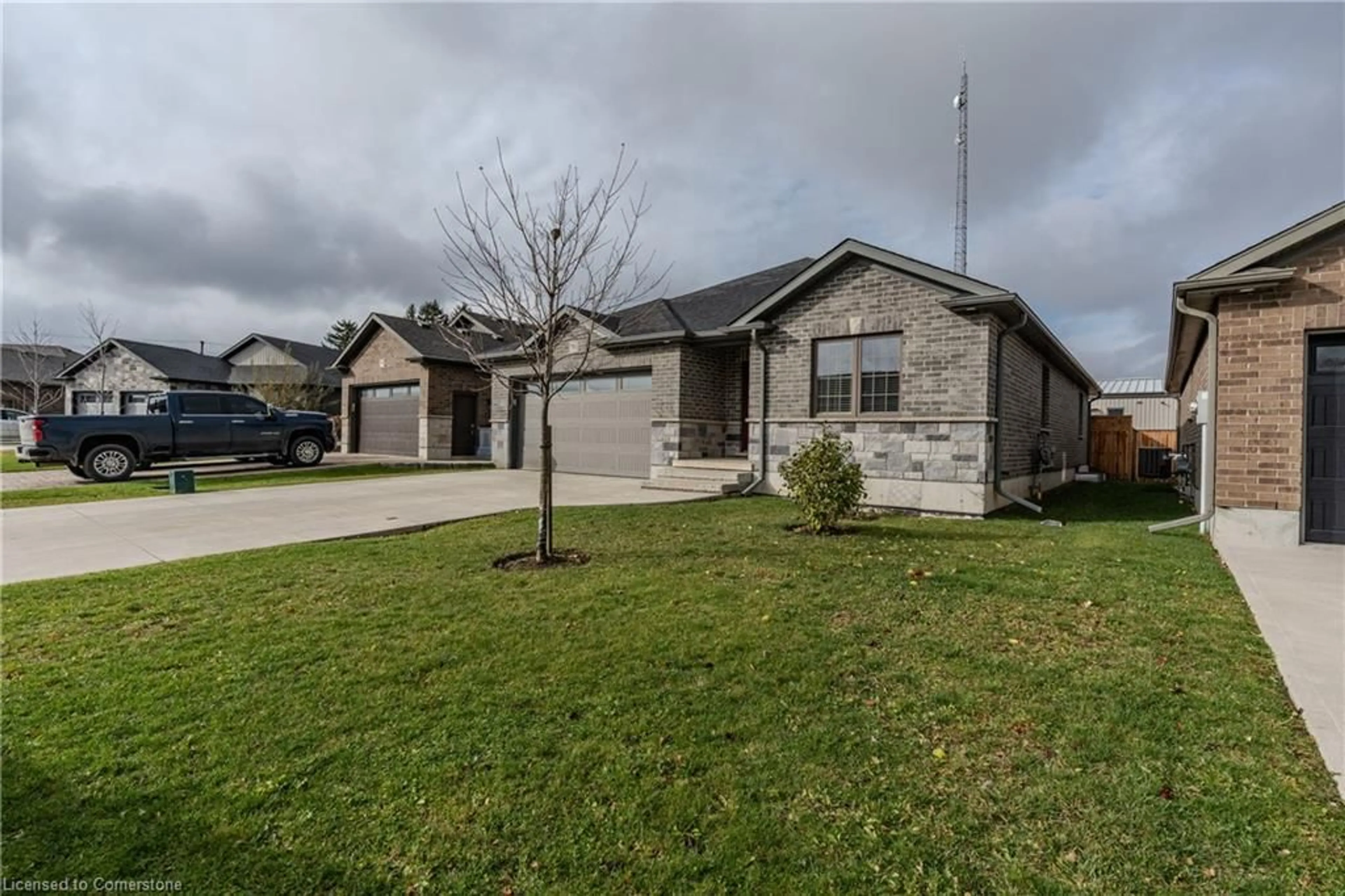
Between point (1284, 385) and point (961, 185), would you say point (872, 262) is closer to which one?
point (1284, 385)

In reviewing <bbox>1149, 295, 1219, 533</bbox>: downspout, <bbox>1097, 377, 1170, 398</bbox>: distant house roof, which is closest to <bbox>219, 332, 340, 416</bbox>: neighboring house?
<bbox>1149, 295, 1219, 533</bbox>: downspout

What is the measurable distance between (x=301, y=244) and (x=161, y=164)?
16.7 metres

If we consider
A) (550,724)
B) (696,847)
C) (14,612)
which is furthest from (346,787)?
(14,612)

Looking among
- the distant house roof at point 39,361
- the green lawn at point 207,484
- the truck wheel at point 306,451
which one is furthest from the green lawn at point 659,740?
the distant house roof at point 39,361

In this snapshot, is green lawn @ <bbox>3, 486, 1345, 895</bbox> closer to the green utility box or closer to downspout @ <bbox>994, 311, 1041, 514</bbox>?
downspout @ <bbox>994, 311, 1041, 514</bbox>

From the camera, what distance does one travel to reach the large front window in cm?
1020

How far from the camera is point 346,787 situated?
2.44 m

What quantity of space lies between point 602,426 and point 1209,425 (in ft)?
37.6

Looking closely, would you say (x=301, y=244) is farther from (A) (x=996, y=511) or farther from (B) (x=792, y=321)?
(A) (x=996, y=511)

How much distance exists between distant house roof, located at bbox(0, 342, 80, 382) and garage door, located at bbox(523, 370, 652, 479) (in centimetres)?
3435

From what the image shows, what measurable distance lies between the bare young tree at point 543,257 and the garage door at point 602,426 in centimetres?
662

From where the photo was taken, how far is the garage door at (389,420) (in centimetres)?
2108

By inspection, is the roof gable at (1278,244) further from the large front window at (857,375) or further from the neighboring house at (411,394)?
the neighboring house at (411,394)

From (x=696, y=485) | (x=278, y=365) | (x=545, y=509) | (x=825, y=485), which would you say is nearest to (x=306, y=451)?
(x=696, y=485)
